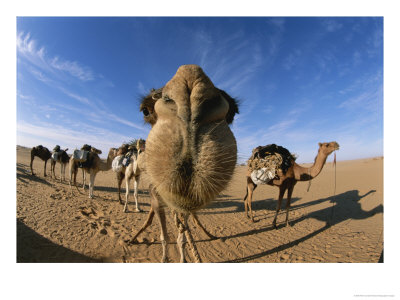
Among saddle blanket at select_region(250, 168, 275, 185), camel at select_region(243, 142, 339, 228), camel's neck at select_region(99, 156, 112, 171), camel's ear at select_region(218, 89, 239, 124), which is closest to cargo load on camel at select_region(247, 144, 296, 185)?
saddle blanket at select_region(250, 168, 275, 185)

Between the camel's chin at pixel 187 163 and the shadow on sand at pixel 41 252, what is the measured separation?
2840 mm

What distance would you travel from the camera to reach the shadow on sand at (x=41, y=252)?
2.33 meters

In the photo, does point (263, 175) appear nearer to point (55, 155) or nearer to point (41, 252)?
point (41, 252)

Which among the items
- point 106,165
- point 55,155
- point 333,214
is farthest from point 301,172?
point 55,155

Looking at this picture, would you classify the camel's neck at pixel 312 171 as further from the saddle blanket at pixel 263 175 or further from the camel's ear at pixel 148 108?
the camel's ear at pixel 148 108

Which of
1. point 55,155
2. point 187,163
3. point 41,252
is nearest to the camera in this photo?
point 187,163

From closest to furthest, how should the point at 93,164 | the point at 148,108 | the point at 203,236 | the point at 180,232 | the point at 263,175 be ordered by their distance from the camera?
the point at 148,108 < the point at 180,232 < the point at 203,236 < the point at 263,175 < the point at 93,164

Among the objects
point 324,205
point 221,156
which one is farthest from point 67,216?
point 324,205

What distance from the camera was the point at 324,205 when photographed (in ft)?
22.2

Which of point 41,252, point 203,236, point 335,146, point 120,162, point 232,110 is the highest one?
point 232,110

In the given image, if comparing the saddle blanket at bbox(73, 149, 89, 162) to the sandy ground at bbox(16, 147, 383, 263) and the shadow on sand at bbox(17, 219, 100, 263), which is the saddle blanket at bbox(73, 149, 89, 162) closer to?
the sandy ground at bbox(16, 147, 383, 263)

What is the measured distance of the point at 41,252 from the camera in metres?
2.45

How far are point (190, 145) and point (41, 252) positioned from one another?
11.5 feet
